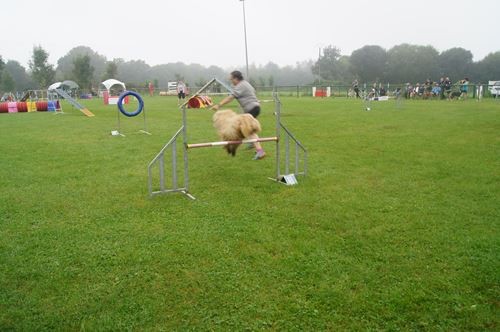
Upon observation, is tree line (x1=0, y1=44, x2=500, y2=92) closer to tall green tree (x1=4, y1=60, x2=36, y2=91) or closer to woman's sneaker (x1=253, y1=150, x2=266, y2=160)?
tall green tree (x1=4, y1=60, x2=36, y2=91)

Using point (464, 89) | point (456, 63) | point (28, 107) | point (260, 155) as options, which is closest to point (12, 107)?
point (28, 107)

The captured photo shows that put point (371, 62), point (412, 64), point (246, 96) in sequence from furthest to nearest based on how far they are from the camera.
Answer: point (371, 62)
point (412, 64)
point (246, 96)

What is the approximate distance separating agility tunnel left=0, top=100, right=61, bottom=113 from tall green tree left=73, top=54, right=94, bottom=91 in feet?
125

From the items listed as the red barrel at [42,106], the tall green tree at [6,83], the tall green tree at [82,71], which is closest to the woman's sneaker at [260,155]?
the red barrel at [42,106]

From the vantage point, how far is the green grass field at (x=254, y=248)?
305 cm

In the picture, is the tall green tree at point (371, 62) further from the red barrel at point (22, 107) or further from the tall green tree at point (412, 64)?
the red barrel at point (22, 107)

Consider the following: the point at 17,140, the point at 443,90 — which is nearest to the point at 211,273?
the point at 17,140

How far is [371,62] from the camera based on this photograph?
67.9 metres

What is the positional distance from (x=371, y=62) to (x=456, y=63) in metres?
13.6

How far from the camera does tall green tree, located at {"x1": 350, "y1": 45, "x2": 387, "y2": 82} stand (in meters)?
67.9

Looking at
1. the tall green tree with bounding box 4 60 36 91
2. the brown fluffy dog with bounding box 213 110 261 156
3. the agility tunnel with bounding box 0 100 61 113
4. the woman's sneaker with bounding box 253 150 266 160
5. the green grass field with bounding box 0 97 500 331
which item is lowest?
the green grass field with bounding box 0 97 500 331

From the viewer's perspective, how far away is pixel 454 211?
5105 mm

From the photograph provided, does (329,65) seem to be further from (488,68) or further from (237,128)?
(237,128)

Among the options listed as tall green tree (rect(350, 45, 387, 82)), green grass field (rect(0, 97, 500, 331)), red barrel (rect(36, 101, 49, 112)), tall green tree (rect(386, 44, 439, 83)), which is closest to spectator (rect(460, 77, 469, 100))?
green grass field (rect(0, 97, 500, 331))
